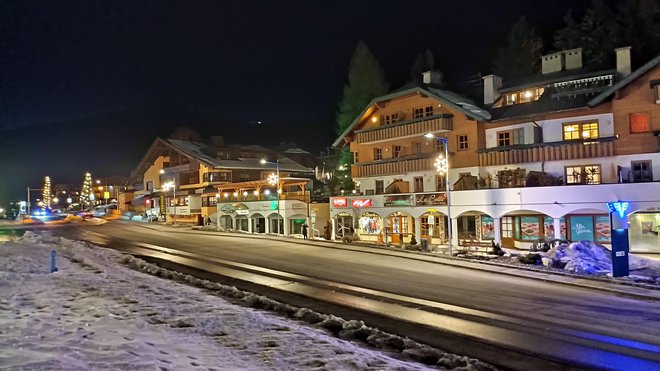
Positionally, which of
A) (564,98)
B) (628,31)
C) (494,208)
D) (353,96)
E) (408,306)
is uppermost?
(628,31)

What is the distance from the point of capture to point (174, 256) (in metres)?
29.1

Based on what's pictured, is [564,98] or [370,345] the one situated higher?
[564,98]

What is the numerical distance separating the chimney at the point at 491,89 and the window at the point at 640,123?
12451 millimetres

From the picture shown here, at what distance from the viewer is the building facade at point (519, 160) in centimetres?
3203

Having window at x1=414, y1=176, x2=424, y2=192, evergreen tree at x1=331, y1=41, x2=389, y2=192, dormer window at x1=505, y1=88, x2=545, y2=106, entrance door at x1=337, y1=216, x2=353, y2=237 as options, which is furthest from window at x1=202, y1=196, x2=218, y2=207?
dormer window at x1=505, y1=88, x2=545, y2=106

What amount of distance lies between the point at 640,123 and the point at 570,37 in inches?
1261

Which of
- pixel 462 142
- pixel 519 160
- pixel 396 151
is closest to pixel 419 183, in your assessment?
pixel 396 151

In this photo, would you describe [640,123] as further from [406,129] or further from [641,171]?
[406,129]

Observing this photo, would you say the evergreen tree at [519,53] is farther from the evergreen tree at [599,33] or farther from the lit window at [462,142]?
the lit window at [462,142]

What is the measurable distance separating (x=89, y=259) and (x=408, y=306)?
16553mm

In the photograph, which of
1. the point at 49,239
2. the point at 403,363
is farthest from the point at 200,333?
the point at 49,239

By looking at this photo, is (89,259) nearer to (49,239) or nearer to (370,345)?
(49,239)

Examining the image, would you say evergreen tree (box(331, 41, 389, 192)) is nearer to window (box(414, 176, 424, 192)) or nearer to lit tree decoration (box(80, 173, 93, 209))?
window (box(414, 176, 424, 192))

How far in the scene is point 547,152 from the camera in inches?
1411
